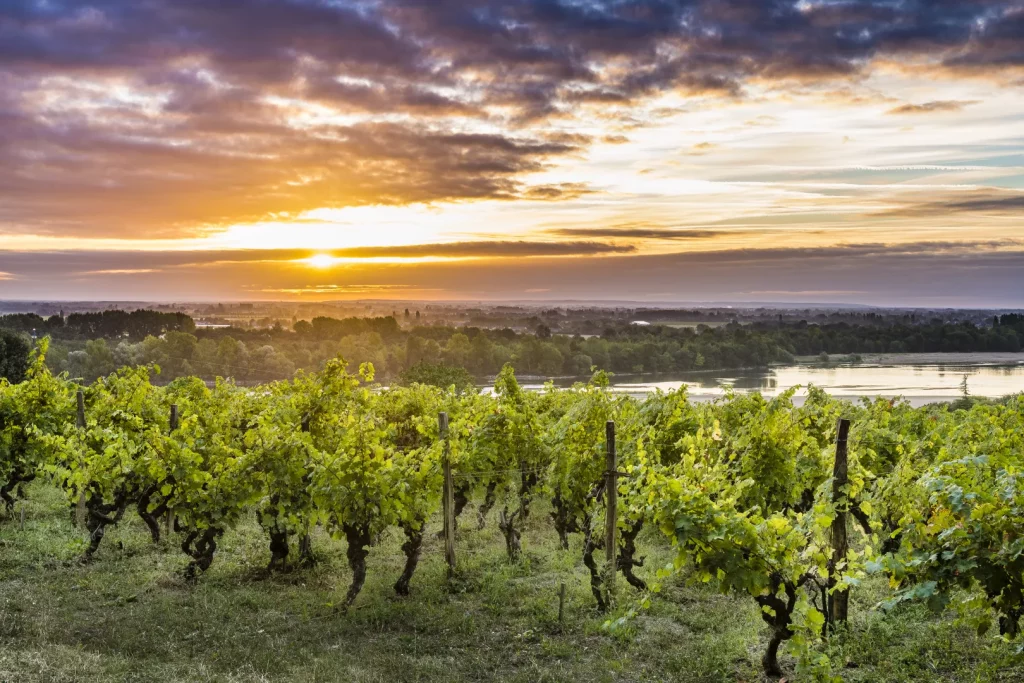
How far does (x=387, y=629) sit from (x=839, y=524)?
215 inches

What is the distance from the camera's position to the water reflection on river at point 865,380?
58.8 meters

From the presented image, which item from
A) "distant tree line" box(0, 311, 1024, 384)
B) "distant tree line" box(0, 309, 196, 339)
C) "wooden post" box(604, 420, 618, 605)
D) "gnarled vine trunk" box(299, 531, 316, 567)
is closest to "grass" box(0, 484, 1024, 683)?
"gnarled vine trunk" box(299, 531, 316, 567)

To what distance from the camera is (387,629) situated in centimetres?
862

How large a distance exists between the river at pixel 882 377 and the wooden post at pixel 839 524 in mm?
47378

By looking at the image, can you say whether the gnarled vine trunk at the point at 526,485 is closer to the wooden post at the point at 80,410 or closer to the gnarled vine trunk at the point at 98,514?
the gnarled vine trunk at the point at 98,514

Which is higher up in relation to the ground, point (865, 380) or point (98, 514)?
point (98, 514)

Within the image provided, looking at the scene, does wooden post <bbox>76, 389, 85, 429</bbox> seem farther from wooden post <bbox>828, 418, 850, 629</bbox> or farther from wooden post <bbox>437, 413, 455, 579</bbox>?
wooden post <bbox>828, 418, 850, 629</bbox>

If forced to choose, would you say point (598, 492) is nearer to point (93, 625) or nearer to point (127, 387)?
point (93, 625)

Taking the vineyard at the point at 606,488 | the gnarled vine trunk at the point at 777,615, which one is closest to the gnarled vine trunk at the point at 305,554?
the vineyard at the point at 606,488

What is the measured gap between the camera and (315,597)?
952 cm

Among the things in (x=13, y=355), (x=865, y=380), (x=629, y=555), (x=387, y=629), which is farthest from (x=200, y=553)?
(x=865, y=380)

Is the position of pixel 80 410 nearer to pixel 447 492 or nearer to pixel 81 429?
pixel 81 429

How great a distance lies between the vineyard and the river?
144 feet

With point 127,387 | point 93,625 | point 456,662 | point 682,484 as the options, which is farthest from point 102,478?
point 682,484
